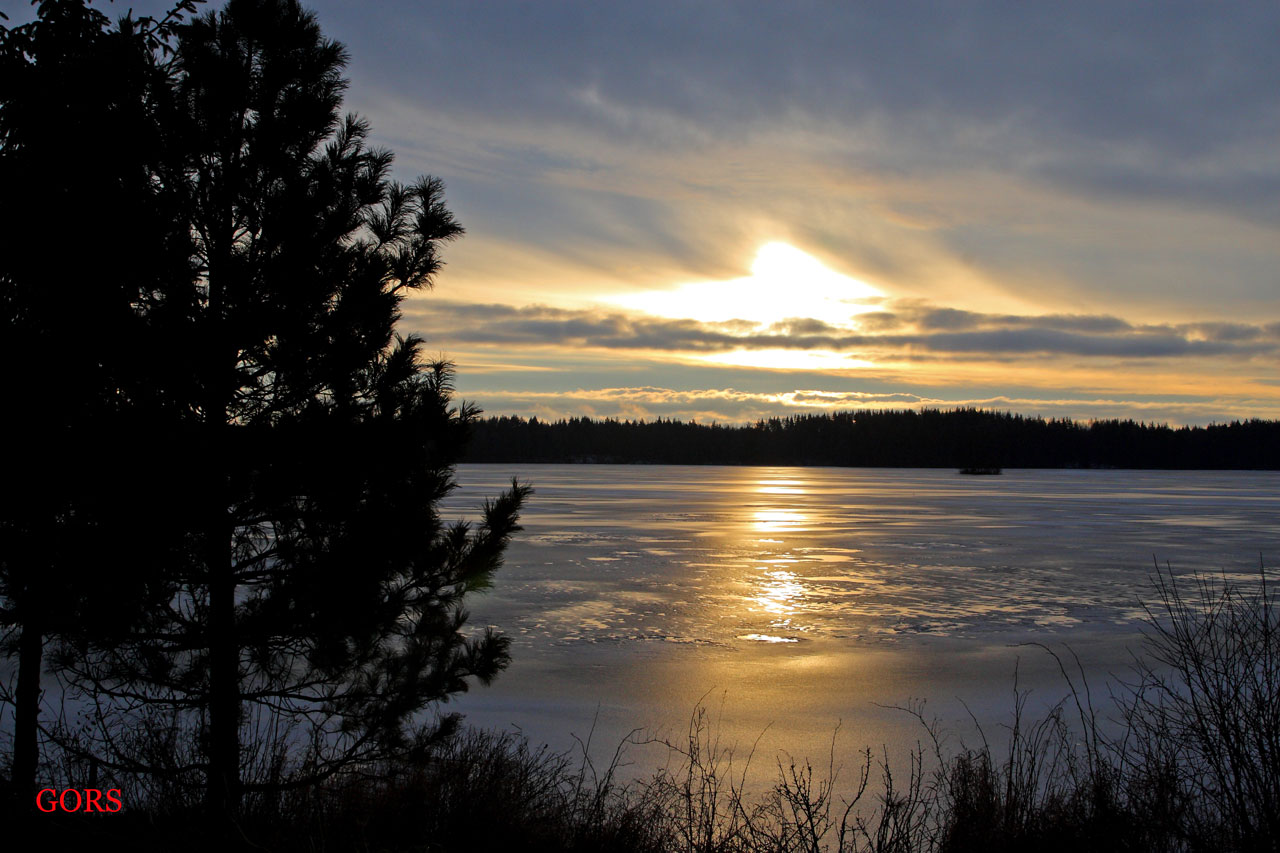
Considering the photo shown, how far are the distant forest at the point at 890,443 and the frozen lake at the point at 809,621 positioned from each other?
128787 millimetres

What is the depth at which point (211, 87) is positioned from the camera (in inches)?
199

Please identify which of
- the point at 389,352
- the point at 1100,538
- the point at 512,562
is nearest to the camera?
the point at 389,352

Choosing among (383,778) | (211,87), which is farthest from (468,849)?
(211,87)

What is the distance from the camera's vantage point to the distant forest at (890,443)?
525ft

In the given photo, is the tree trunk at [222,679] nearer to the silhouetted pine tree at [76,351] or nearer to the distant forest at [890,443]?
the silhouetted pine tree at [76,351]

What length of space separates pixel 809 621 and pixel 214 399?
1056 centimetres

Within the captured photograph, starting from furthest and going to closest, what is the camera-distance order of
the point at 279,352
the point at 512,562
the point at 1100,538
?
the point at 1100,538 → the point at 512,562 → the point at 279,352

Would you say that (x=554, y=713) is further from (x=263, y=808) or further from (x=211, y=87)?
(x=211, y=87)

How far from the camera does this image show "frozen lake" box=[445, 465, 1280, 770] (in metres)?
9.07

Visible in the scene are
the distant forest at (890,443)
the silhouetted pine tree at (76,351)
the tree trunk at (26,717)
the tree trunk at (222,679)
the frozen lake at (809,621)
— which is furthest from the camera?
the distant forest at (890,443)

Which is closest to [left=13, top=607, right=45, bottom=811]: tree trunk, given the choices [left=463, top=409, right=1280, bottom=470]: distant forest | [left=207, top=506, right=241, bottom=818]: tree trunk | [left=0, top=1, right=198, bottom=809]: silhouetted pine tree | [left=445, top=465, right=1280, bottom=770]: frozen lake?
[left=0, top=1, right=198, bottom=809]: silhouetted pine tree

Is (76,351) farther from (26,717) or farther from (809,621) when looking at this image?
(809,621)

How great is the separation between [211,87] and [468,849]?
4680 millimetres

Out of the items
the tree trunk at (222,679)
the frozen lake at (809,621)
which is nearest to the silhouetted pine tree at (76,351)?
the tree trunk at (222,679)
